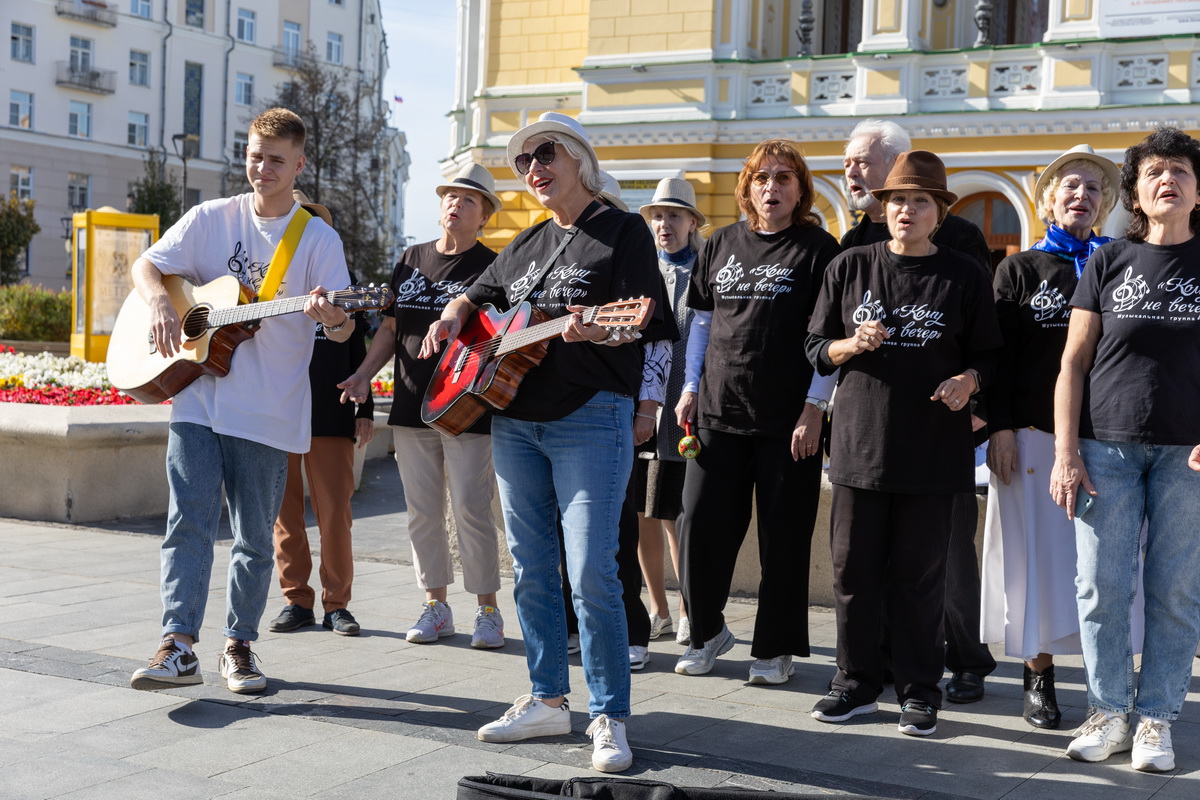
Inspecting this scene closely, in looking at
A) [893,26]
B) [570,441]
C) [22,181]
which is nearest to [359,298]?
[570,441]

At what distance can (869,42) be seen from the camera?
22406 millimetres

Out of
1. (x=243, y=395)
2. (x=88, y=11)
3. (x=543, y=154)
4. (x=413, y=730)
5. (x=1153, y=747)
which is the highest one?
(x=88, y=11)

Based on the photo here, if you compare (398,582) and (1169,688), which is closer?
(1169,688)

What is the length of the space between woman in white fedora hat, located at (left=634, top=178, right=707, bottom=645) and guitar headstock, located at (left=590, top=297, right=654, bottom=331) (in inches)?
78.9

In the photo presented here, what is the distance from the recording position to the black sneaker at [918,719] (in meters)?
4.64

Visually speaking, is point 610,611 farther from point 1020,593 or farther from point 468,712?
point 1020,593

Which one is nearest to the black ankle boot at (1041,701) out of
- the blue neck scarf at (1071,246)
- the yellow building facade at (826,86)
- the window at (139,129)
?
the blue neck scarf at (1071,246)

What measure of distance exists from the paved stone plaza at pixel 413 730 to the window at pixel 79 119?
2144 inches

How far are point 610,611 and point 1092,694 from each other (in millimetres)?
1733

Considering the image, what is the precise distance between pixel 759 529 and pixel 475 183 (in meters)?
2.15

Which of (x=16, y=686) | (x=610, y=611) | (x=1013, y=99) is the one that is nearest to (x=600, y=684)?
(x=610, y=611)

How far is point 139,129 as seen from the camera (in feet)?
191

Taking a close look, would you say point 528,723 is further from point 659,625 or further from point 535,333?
point 659,625

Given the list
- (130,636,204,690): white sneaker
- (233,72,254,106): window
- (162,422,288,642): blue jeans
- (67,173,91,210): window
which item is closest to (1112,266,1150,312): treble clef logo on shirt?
(162,422,288,642): blue jeans
